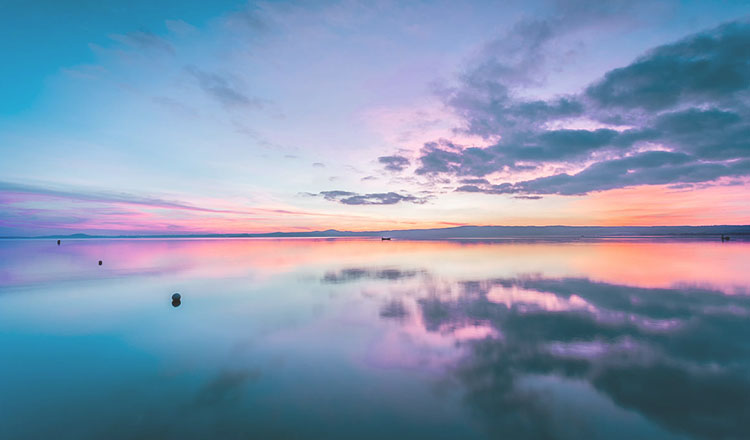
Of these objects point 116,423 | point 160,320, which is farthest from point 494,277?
point 116,423

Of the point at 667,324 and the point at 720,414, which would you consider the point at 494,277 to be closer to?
the point at 667,324

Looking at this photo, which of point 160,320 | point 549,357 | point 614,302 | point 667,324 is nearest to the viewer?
point 549,357

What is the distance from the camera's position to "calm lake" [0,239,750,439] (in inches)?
231

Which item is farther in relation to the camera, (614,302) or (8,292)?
(8,292)

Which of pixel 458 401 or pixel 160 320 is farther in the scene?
pixel 160 320

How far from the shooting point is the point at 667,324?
1116 centimetres

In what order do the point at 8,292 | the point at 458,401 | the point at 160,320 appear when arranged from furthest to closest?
the point at 8,292, the point at 160,320, the point at 458,401

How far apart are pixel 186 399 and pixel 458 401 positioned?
230 inches

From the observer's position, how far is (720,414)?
5887 mm

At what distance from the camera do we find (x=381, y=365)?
332 inches

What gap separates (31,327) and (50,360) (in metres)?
4.65

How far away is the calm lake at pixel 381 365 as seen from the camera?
5867mm

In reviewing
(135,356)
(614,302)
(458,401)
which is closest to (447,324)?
(458,401)

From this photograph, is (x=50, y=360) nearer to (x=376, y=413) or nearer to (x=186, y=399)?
(x=186, y=399)
